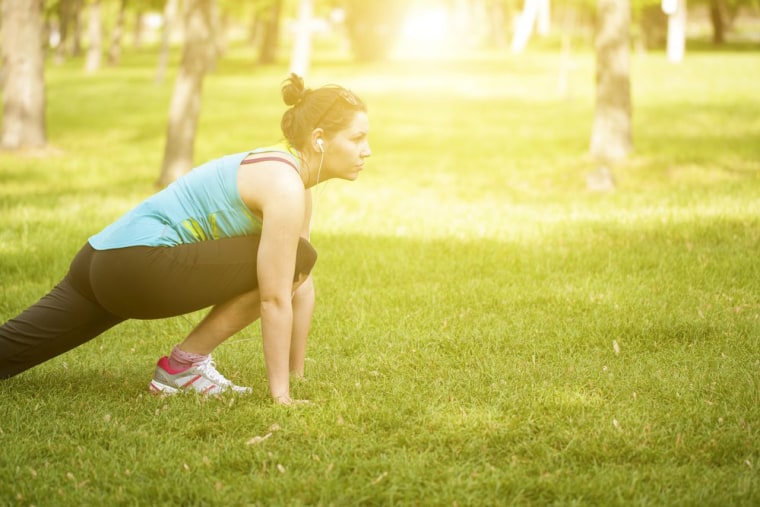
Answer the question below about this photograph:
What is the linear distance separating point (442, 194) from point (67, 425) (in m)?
7.10

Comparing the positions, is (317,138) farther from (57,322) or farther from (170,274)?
(57,322)

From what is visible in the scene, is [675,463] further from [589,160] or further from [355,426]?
[589,160]

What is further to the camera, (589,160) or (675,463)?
(589,160)

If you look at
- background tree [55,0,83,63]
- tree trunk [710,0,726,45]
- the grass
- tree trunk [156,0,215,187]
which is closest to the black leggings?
the grass

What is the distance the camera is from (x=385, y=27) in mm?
42562

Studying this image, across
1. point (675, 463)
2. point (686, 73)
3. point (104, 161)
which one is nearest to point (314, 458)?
point (675, 463)

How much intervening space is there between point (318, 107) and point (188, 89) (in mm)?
7465

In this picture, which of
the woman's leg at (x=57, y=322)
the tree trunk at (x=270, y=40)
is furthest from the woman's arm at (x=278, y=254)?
Result: the tree trunk at (x=270, y=40)

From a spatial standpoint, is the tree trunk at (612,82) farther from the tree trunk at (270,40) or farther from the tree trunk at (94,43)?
the tree trunk at (270,40)

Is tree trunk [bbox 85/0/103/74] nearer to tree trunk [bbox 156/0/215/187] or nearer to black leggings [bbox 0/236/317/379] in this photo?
tree trunk [bbox 156/0/215/187]

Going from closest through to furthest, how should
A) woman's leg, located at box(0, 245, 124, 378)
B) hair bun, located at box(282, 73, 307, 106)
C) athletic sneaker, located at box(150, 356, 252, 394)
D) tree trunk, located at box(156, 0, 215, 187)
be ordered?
hair bun, located at box(282, 73, 307, 106) → woman's leg, located at box(0, 245, 124, 378) → athletic sneaker, located at box(150, 356, 252, 394) → tree trunk, located at box(156, 0, 215, 187)

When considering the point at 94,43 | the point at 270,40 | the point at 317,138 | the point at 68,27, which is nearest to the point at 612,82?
the point at 317,138

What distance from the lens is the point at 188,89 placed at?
11.1 m

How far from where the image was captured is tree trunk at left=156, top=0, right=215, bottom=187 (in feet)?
36.3
